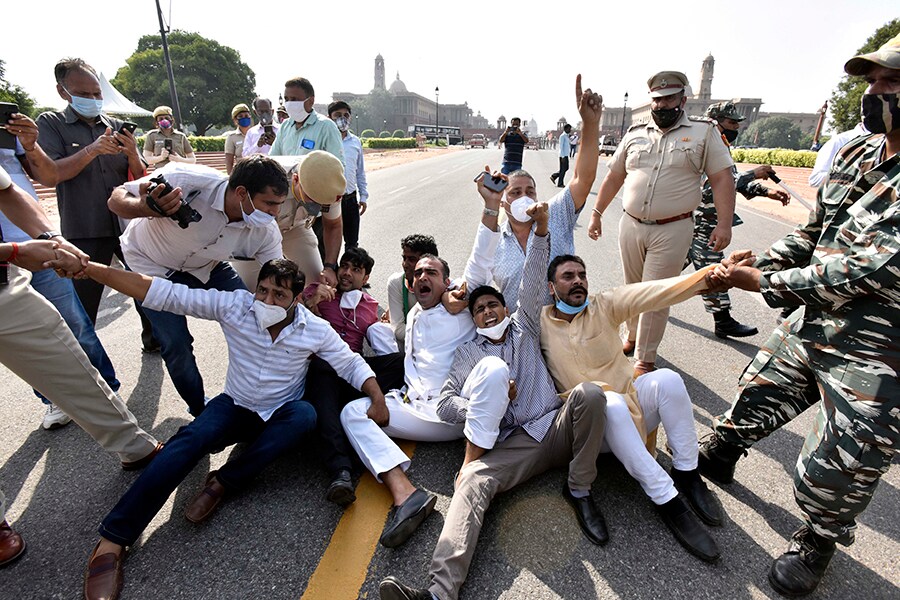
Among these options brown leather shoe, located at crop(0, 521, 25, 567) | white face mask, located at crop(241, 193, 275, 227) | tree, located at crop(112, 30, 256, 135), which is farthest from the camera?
tree, located at crop(112, 30, 256, 135)

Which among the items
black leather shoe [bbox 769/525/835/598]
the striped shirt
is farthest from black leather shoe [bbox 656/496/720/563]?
the striped shirt

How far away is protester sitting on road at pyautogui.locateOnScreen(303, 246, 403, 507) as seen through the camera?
2.43 meters

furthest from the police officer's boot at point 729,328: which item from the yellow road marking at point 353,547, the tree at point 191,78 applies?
the tree at point 191,78

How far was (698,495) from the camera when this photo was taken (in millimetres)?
2281

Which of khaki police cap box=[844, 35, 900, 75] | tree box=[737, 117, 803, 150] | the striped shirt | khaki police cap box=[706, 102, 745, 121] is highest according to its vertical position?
tree box=[737, 117, 803, 150]

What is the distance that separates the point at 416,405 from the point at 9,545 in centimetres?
191

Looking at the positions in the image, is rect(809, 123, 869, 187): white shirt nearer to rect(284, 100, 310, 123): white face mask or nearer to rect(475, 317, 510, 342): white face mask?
rect(475, 317, 510, 342): white face mask

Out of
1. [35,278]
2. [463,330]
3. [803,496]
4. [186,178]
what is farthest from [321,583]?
[35,278]

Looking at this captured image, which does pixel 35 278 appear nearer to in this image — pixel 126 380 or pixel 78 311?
pixel 78 311

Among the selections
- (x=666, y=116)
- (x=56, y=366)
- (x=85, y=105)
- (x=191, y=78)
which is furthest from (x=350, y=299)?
(x=191, y=78)

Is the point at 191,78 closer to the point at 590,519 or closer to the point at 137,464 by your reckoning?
the point at 137,464

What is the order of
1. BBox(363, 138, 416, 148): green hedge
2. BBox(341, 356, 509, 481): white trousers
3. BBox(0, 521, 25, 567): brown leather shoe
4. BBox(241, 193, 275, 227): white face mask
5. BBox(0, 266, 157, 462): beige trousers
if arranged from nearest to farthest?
BBox(0, 521, 25, 567): brown leather shoe → BBox(0, 266, 157, 462): beige trousers → BBox(341, 356, 509, 481): white trousers → BBox(241, 193, 275, 227): white face mask → BBox(363, 138, 416, 148): green hedge

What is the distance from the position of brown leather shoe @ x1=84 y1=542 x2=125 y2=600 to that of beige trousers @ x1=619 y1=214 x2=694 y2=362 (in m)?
3.43

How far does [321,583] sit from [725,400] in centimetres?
293
